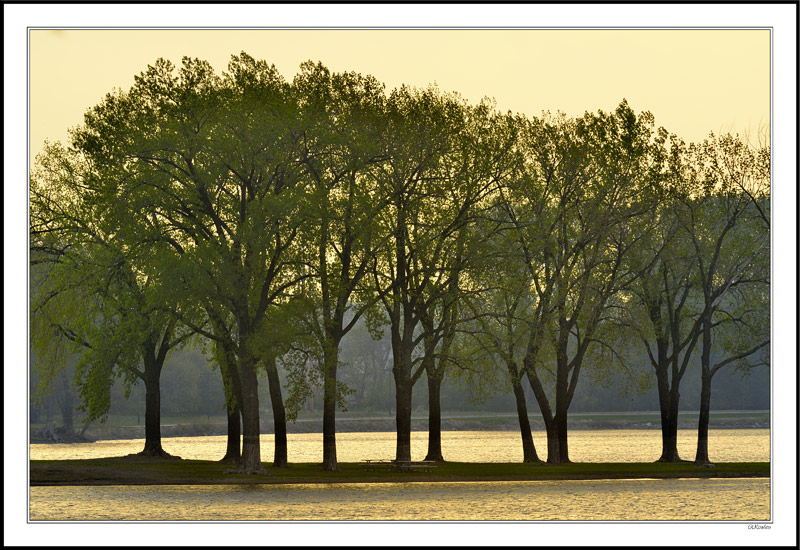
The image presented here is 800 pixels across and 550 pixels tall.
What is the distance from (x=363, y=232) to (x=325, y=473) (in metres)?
11.5

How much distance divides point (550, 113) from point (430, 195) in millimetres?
8731

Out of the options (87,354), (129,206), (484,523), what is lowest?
(484,523)

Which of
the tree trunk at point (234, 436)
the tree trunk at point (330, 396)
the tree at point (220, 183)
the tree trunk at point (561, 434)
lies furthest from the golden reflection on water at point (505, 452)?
the tree at point (220, 183)

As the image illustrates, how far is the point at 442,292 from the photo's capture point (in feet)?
160

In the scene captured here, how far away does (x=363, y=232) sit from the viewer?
4538 centimetres

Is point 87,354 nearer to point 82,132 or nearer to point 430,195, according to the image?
point 82,132

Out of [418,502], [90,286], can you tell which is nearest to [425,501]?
[418,502]

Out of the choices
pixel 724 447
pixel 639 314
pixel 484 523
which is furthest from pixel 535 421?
pixel 484 523

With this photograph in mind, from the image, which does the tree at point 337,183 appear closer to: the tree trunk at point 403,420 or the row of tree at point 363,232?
the row of tree at point 363,232

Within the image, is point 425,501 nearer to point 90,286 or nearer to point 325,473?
point 325,473

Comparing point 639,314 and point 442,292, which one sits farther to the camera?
point 639,314

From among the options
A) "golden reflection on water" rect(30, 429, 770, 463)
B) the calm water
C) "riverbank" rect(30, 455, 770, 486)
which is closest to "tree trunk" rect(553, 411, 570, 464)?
"riverbank" rect(30, 455, 770, 486)

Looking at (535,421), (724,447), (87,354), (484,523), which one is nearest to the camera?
(484,523)

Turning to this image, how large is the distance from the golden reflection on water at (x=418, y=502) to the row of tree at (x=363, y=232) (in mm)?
4882
